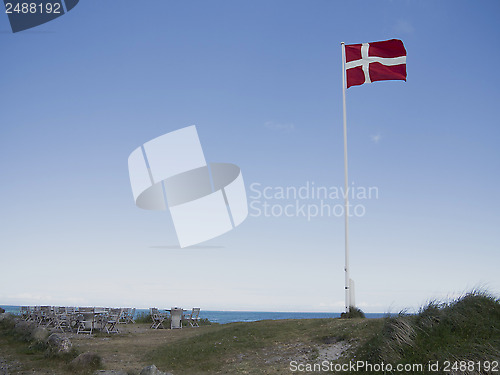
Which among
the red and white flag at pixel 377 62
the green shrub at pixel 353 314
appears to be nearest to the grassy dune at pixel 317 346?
the green shrub at pixel 353 314

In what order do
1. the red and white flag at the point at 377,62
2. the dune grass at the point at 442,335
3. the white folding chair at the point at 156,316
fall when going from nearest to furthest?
the dune grass at the point at 442,335 → the red and white flag at the point at 377,62 → the white folding chair at the point at 156,316

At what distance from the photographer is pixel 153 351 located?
12.9 metres

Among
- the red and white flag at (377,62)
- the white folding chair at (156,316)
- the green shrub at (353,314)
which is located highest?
the red and white flag at (377,62)

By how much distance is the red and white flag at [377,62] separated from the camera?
15.8 m

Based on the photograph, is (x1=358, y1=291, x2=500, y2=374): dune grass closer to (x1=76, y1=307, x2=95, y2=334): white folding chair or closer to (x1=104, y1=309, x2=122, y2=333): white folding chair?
(x1=104, y1=309, x2=122, y2=333): white folding chair

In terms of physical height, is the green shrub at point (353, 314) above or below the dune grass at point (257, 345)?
above

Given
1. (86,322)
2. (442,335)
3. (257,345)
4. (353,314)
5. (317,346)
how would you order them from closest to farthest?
(442,335) < (317,346) < (257,345) < (353,314) < (86,322)

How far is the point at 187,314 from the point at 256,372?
10514 mm

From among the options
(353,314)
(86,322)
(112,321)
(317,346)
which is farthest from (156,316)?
(317,346)

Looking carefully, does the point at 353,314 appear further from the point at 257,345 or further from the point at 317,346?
the point at 257,345

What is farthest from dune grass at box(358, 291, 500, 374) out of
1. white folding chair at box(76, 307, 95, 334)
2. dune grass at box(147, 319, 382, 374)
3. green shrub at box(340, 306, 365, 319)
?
white folding chair at box(76, 307, 95, 334)

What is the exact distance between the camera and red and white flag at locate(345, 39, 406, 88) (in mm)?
15781

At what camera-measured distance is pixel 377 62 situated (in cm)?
1586

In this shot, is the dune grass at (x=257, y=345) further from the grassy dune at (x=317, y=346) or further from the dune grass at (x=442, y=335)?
the dune grass at (x=442, y=335)
